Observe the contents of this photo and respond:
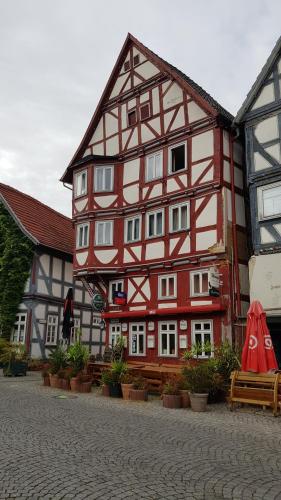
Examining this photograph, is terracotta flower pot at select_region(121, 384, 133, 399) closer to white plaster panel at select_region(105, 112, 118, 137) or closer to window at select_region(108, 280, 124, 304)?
window at select_region(108, 280, 124, 304)

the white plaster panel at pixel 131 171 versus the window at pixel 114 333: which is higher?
the white plaster panel at pixel 131 171

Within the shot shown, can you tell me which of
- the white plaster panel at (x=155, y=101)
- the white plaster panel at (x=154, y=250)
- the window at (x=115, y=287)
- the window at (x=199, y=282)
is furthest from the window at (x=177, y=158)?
the window at (x=115, y=287)

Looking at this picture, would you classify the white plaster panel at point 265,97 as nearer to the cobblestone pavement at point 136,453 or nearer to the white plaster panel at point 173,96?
the white plaster panel at point 173,96

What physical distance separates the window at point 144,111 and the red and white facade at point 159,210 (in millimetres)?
66

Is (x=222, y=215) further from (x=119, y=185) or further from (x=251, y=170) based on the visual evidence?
(x=119, y=185)

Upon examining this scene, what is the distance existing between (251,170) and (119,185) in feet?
24.6

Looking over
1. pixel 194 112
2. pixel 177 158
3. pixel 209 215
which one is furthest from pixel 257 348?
pixel 194 112

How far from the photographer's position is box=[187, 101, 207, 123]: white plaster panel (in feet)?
69.2

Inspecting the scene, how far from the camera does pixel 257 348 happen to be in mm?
12984

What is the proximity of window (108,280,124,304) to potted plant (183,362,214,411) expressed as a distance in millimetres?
10047

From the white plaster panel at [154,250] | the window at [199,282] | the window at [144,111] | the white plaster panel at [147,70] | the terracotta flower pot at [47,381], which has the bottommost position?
the terracotta flower pot at [47,381]

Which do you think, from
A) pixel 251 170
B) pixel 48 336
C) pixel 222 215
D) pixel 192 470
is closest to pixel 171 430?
pixel 192 470

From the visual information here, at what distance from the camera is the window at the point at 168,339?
2036cm

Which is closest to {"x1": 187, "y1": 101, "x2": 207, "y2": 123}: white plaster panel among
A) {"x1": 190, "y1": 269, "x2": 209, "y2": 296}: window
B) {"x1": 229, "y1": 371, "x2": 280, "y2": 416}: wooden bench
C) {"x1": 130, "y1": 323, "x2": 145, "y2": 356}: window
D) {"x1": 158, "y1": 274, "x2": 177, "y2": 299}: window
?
{"x1": 190, "y1": 269, "x2": 209, "y2": 296}: window
